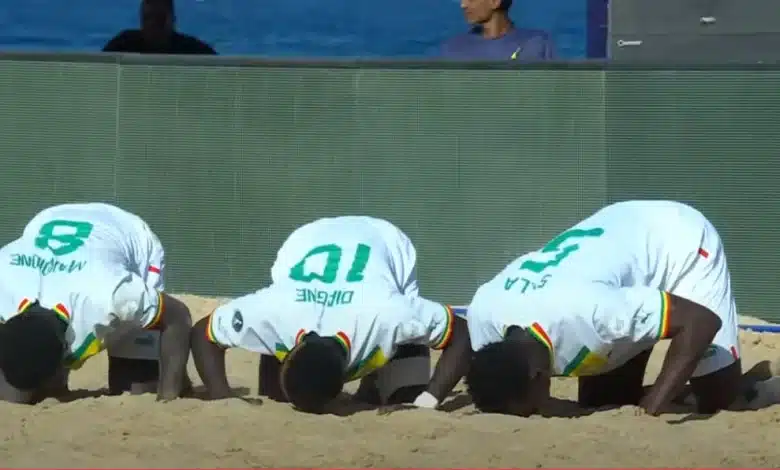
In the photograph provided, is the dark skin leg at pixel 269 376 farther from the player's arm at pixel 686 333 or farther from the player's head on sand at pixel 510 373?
the player's arm at pixel 686 333

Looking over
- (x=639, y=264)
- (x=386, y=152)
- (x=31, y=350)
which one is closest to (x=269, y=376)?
(x=31, y=350)

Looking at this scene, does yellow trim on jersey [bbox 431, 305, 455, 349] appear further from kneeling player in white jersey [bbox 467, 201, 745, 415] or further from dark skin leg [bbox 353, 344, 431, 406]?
dark skin leg [bbox 353, 344, 431, 406]

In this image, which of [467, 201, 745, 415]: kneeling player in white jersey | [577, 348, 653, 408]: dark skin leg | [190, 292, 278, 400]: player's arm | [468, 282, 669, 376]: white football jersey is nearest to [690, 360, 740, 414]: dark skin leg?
[467, 201, 745, 415]: kneeling player in white jersey

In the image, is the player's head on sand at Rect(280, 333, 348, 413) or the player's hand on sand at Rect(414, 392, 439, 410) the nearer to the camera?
the player's head on sand at Rect(280, 333, 348, 413)

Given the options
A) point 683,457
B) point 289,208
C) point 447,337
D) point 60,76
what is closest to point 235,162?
point 289,208

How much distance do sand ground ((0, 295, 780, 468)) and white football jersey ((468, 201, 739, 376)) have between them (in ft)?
1.08

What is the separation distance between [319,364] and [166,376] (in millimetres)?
871

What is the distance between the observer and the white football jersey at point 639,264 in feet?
19.7

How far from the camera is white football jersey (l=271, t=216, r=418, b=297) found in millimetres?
6168

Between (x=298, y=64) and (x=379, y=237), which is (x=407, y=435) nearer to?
(x=379, y=237)

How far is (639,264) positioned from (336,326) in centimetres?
120

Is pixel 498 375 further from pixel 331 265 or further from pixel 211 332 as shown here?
pixel 211 332

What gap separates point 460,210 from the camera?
8.86 metres

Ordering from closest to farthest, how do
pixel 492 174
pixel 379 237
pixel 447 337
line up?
pixel 447 337 → pixel 379 237 → pixel 492 174
